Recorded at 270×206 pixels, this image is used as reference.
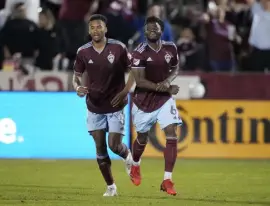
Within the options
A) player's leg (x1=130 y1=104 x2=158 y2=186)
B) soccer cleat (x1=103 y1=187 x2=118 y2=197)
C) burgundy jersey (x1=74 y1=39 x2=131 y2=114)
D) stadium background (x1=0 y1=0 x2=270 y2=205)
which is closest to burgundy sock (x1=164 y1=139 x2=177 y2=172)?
player's leg (x1=130 y1=104 x2=158 y2=186)

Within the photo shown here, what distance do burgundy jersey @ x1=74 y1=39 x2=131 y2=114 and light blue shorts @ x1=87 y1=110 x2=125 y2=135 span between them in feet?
0.19

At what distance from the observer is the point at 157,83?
13.0 meters

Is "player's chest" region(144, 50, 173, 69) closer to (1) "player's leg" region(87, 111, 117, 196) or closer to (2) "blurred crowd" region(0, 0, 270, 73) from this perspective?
(1) "player's leg" region(87, 111, 117, 196)

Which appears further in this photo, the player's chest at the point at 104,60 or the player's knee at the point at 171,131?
the player's knee at the point at 171,131

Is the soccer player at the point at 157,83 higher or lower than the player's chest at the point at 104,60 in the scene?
lower

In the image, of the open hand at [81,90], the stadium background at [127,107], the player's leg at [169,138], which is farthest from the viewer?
the stadium background at [127,107]

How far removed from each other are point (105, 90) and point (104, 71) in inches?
9.2

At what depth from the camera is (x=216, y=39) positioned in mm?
20719

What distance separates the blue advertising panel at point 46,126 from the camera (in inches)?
722

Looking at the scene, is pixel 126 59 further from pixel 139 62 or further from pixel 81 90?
pixel 81 90

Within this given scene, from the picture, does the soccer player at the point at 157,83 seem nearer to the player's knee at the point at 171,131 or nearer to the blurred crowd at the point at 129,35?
the player's knee at the point at 171,131

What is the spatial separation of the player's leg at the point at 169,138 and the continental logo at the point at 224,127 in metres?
5.43

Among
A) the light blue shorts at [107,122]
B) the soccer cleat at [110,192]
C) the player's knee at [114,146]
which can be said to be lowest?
the soccer cleat at [110,192]

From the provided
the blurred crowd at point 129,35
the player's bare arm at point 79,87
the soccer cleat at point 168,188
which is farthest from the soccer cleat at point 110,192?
the blurred crowd at point 129,35
